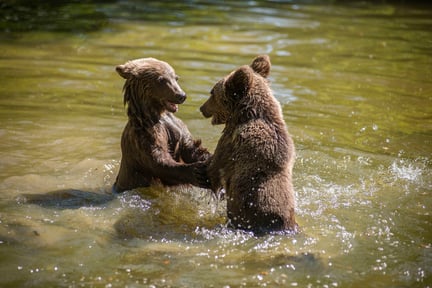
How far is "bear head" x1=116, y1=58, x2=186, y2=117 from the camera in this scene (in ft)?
24.5

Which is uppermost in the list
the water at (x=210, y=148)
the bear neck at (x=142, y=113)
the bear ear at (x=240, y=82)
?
the bear ear at (x=240, y=82)

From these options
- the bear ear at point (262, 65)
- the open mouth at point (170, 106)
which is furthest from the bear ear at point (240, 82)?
the open mouth at point (170, 106)

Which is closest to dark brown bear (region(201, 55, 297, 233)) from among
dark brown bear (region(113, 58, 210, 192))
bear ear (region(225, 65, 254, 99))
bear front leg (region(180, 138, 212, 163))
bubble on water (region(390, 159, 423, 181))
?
bear ear (region(225, 65, 254, 99))

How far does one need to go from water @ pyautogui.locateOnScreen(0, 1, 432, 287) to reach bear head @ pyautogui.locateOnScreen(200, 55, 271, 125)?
1117mm

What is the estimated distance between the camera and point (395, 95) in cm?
Answer: 1177

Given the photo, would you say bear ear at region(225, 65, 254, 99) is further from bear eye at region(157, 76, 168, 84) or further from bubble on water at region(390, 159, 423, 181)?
bubble on water at region(390, 159, 423, 181)

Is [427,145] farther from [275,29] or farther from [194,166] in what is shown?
[275,29]

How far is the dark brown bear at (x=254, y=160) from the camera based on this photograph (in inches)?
244

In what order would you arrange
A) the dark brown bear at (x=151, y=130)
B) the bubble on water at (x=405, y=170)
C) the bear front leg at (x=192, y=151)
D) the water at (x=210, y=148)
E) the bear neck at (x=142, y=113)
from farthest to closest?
the bubble on water at (x=405, y=170) → the bear front leg at (x=192, y=151) → the bear neck at (x=142, y=113) → the dark brown bear at (x=151, y=130) → the water at (x=210, y=148)

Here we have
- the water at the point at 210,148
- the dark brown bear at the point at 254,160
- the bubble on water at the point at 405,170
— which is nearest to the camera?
the water at the point at 210,148

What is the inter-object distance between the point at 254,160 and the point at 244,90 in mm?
803

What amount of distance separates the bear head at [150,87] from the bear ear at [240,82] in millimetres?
926

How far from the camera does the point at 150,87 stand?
24.6 ft

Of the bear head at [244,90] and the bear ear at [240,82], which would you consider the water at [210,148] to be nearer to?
the bear head at [244,90]
